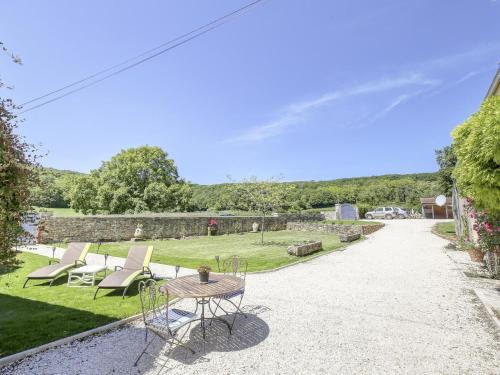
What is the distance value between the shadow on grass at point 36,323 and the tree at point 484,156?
21.9ft

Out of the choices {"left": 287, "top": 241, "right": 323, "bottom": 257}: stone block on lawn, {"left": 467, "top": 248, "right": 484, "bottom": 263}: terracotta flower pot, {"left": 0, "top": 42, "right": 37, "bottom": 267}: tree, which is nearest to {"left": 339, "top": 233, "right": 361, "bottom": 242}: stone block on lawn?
{"left": 287, "top": 241, "right": 323, "bottom": 257}: stone block on lawn

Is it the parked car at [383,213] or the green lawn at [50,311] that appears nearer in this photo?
the green lawn at [50,311]

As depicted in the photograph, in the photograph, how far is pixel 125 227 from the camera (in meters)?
18.4

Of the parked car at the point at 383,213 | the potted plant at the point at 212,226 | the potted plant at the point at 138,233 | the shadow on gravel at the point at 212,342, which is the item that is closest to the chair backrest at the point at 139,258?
the shadow on gravel at the point at 212,342

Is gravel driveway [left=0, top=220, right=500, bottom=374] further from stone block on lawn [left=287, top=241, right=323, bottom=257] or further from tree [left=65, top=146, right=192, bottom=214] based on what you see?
tree [left=65, top=146, right=192, bottom=214]

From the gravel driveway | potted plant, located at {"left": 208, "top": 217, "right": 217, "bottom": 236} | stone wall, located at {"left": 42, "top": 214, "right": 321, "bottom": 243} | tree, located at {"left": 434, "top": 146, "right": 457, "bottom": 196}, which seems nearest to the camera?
the gravel driveway

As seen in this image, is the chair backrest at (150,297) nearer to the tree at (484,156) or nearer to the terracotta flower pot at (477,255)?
the tree at (484,156)

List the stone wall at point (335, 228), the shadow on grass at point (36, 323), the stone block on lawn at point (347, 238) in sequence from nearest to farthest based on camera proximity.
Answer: the shadow on grass at point (36, 323) → the stone block on lawn at point (347, 238) → the stone wall at point (335, 228)

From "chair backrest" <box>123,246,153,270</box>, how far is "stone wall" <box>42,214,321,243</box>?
856 cm

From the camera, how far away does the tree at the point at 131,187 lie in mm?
31719

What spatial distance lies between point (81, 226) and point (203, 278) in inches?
599

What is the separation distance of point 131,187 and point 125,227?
599 inches

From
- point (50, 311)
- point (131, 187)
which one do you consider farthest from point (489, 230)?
point (131, 187)

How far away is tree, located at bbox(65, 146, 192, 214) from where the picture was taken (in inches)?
1249
